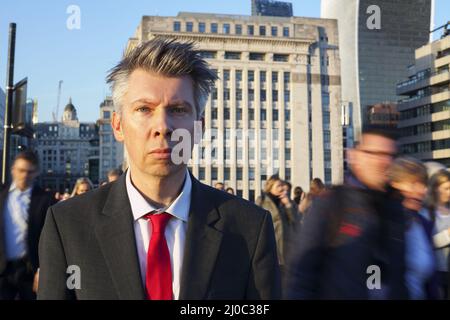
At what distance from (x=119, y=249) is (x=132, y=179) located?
30 cm

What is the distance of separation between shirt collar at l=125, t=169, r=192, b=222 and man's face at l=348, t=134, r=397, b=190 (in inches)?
62.2

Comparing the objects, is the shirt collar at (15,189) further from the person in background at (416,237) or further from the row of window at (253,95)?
the row of window at (253,95)

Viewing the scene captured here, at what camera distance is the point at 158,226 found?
1969 millimetres

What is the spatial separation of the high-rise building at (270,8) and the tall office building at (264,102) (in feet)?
274

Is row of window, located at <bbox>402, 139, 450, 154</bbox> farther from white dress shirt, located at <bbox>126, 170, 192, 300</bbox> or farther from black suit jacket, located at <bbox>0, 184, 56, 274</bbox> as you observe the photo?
white dress shirt, located at <bbox>126, 170, 192, 300</bbox>

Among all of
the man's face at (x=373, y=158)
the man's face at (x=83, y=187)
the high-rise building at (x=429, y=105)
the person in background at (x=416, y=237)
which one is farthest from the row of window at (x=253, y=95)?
the man's face at (x=373, y=158)

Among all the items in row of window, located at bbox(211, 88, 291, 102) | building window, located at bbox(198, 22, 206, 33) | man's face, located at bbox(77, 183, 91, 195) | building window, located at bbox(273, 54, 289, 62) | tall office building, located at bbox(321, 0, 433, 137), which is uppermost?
tall office building, located at bbox(321, 0, 433, 137)

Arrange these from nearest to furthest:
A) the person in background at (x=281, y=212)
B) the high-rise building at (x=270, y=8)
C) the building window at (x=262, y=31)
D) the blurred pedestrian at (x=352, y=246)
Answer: the blurred pedestrian at (x=352, y=246)
the person in background at (x=281, y=212)
the building window at (x=262, y=31)
the high-rise building at (x=270, y=8)

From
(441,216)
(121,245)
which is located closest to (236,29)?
(441,216)

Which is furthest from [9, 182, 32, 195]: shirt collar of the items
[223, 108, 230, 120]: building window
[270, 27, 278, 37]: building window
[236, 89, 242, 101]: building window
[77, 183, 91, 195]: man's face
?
[270, 27, 278, 37]: building window

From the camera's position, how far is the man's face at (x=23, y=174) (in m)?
5.97

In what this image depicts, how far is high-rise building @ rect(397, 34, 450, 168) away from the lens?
69.7 metres

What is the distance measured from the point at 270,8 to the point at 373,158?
169032mm

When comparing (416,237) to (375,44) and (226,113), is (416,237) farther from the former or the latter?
(375,44)
